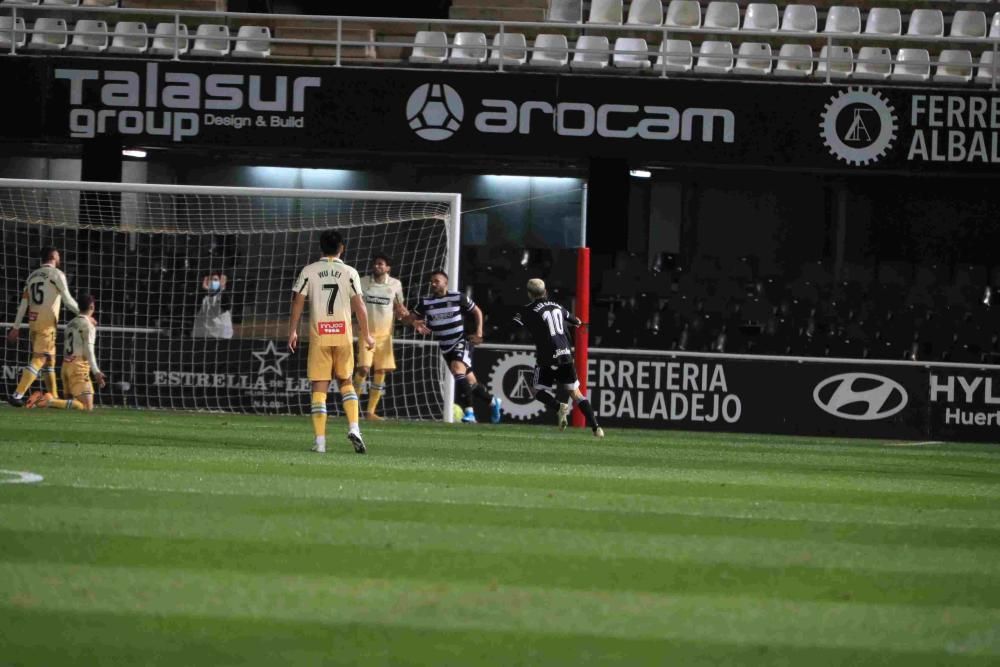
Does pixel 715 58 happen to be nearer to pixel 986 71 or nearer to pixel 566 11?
pixel 566 11

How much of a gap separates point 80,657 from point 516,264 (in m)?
19.3

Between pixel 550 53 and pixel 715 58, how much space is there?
254 cm

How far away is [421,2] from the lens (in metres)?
29.7

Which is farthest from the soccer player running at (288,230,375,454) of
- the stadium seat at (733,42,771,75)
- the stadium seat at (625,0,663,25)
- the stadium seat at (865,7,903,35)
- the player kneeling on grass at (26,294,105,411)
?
the stadium seat at (865,7,903,35)

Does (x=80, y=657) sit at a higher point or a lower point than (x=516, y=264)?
lower

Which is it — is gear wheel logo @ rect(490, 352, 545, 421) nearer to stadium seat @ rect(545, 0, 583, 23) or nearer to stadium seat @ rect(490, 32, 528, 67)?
stadium seat @ rect(490, 32, 528, 67)

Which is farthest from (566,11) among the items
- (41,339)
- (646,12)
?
(41,339)

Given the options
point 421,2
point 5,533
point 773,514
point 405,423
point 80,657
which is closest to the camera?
point 80,657

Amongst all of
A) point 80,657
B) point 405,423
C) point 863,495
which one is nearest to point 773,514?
point 863,495

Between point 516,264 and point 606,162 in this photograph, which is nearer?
point 606,162

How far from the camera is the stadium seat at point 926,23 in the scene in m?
25.1

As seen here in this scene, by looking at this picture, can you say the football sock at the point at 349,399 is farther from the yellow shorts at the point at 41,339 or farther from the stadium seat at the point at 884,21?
the stadium seat at the point at 884,21

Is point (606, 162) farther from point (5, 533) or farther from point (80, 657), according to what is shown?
point (80, 657)

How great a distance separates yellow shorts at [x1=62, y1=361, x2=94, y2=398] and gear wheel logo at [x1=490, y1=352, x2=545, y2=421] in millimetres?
5127
